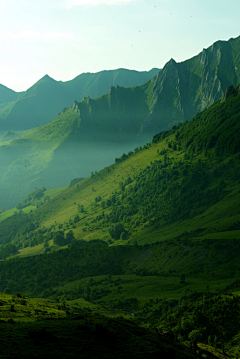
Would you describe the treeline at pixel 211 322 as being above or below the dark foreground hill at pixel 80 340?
below

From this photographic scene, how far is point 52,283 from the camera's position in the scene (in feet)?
→ 630

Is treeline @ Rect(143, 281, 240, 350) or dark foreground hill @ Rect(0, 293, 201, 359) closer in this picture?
dark foreground hill @ Rect(0, 293, 201, 359)

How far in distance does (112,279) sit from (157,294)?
41.0m

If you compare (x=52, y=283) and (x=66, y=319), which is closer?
(x=66, y=319)

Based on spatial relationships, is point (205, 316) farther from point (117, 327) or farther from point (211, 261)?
point (211, 261)

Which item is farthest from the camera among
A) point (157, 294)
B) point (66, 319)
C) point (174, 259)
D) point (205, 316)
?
point (174, 259)

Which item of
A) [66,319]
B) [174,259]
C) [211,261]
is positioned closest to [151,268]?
[174,259]

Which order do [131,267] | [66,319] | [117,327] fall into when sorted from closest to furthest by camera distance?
[117,327] → [66,319] → [131,267]

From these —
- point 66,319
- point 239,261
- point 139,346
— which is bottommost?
point 239,261

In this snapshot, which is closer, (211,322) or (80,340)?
(80,340)

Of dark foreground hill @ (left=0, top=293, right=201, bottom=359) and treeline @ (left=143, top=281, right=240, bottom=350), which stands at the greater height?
dark foreground hill @ (left=0, top=293, right=201, bottom=359)

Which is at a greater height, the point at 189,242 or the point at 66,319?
the point at 66,319

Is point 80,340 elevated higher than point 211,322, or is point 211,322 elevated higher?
point 80,340

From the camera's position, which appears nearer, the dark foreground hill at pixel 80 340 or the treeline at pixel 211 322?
the dark foreground hill at pixel 80 340
